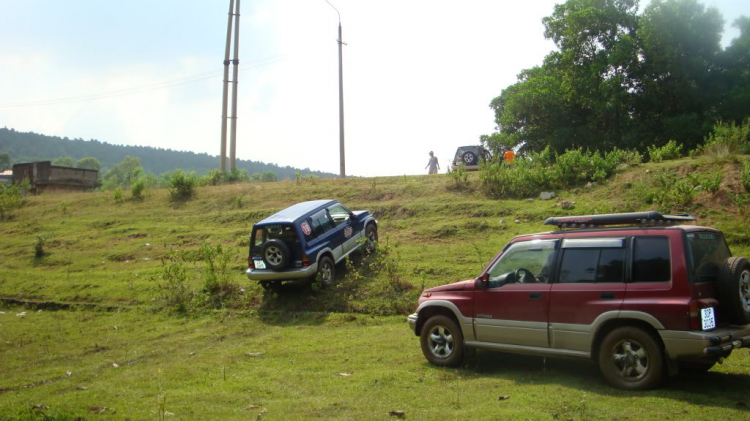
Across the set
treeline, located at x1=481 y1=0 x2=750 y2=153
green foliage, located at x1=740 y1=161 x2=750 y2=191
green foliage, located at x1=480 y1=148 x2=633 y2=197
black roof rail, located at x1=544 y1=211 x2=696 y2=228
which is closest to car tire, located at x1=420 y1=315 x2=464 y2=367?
black roof rail, located at x1=544 y1=211 x2=696 y2=228

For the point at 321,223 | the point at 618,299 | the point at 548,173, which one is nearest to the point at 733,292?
the point at 618,299

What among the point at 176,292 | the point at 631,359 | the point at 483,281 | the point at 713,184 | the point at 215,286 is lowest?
the point at 176,292

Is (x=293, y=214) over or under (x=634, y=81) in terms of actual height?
under

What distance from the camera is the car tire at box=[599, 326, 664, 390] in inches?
240

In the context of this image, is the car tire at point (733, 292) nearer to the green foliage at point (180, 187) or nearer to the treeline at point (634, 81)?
the treeline at point (634, 81)

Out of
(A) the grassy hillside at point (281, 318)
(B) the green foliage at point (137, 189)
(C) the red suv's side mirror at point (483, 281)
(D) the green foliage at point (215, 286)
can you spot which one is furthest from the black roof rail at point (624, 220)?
(B) the green foliage at point (137, 189)

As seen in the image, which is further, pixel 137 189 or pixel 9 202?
pixel 9 202

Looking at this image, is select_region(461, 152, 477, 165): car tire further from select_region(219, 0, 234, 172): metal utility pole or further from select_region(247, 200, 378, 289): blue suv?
select_region(247, 200, 378, 289): blue suv

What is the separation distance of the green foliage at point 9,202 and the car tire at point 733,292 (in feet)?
95.0

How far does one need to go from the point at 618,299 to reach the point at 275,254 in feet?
27.9

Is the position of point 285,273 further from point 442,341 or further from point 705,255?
point 705,255

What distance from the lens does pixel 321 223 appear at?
14234mm

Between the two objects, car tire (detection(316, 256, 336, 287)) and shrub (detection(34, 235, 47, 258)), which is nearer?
car tire (detection(316, 256, 336, 287))

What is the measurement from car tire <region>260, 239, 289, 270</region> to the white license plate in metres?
8.98
